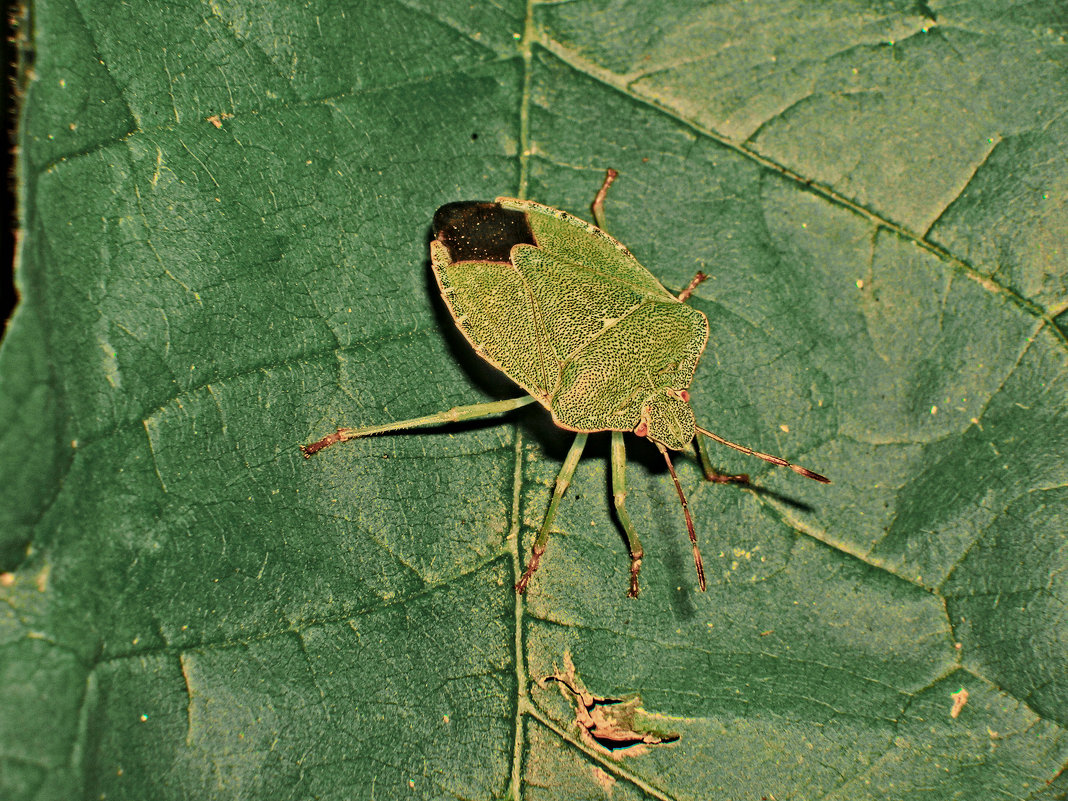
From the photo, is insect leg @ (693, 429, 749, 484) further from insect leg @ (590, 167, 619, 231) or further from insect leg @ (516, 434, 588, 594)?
insect leg @ (590, 167, 619, 231)

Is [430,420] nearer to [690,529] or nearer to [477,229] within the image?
[477,229]

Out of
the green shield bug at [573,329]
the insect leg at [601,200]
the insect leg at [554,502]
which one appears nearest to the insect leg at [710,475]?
the green shield bug at [573,329]

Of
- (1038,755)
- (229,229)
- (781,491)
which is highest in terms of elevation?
(229,229)

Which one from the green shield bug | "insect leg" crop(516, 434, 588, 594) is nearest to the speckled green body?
the green shield bug

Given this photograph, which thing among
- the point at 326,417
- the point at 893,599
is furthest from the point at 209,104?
the point at 893,599

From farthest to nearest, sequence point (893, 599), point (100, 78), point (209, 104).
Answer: point (893, 599) → point (209, 104) → point (100, 78)

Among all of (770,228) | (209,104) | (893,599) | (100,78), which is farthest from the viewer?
(770,228)

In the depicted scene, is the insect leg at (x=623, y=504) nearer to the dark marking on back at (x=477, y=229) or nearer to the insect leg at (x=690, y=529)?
the insect leg at (x=690, y=529)

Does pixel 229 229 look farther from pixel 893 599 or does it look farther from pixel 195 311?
pixel 893 599

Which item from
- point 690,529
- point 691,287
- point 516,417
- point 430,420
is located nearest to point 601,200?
point 691,287
